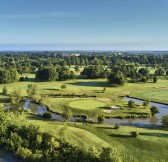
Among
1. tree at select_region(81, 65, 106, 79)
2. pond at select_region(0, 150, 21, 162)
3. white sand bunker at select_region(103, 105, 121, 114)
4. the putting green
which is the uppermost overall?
tree at select_region(81, 65, 106, 79)

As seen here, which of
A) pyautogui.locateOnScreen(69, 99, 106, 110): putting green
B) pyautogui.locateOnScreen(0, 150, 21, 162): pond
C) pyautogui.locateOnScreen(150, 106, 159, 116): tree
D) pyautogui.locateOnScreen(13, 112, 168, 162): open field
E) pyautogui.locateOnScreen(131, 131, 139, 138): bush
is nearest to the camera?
pyautogui.locateOnScreen(0, 150, 21, 162): pond

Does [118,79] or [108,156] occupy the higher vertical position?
[118,79]

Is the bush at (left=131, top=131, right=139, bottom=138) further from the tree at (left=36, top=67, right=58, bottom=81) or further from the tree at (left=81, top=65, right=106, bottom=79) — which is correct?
the tree at (left=81, top=65, right=106, bottom=79)

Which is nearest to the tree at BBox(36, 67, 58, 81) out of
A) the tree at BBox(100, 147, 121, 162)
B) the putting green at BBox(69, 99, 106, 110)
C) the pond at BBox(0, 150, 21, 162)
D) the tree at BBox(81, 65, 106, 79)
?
the tree at BBox(81, 65, 106, 79)

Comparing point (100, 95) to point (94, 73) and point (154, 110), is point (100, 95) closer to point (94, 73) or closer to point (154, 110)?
point (154, 110)

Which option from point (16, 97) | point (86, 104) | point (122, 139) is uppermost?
point (16, 97)

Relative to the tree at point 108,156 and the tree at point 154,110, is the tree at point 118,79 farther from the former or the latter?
the tree at point 108,156

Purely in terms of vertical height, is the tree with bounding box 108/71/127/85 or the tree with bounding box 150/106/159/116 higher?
the tree with bounding box 108/71/127/85

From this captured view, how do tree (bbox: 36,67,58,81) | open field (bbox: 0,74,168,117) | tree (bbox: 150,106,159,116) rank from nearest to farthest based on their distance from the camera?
tree (bbox: 150,106,159,116)
open field (bbox: 0,74,168,117)
tree (bbox: 36,67,58,81)

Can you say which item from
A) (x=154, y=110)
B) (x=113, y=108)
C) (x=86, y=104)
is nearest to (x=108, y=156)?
(x=154, y=110)
